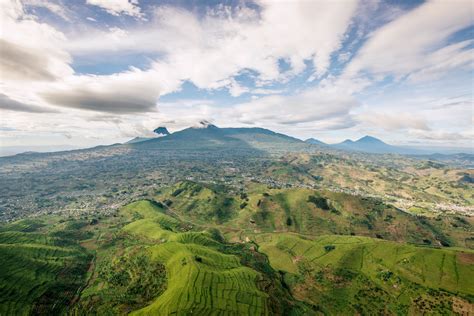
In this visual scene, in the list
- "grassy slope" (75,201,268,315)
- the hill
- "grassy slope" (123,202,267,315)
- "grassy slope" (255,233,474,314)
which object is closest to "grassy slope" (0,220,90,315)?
the hill

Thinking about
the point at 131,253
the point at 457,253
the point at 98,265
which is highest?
the point at 457,253

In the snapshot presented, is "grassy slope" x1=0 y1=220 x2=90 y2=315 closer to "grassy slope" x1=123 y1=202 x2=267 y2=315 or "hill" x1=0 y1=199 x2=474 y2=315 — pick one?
"hill" x1=0 y1=199 x2=474 y2=315

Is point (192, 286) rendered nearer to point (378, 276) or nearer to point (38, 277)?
point (38, 277)

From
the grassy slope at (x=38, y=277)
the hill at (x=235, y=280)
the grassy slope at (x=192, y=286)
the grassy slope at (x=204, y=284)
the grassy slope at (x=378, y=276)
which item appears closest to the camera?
the grassy slope at (x=204, y=284)

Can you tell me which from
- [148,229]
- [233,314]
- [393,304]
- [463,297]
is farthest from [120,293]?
[463,297]

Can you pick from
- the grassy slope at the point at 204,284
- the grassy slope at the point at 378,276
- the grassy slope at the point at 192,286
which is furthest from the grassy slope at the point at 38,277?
the grassy slope at the point at 378,276

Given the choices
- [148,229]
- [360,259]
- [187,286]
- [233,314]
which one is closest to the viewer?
[233,314]

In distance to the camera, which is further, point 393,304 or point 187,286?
point 393,304

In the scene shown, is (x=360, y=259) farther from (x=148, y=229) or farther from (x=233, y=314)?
(x=148, y=229)

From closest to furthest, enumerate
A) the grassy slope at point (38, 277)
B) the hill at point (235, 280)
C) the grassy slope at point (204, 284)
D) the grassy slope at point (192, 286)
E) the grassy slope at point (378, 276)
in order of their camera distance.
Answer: the grassy slope at point (204, 284) < the grassy slope at point (192, 286) < the hill at point (235, 280) < the grassy slope at point (38, 277) < the grassy slope at point (378, 276)

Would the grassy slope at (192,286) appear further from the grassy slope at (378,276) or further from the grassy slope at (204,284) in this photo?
the grassy slope at (378,276)

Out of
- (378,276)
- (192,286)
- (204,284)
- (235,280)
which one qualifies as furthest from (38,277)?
(378,276)
